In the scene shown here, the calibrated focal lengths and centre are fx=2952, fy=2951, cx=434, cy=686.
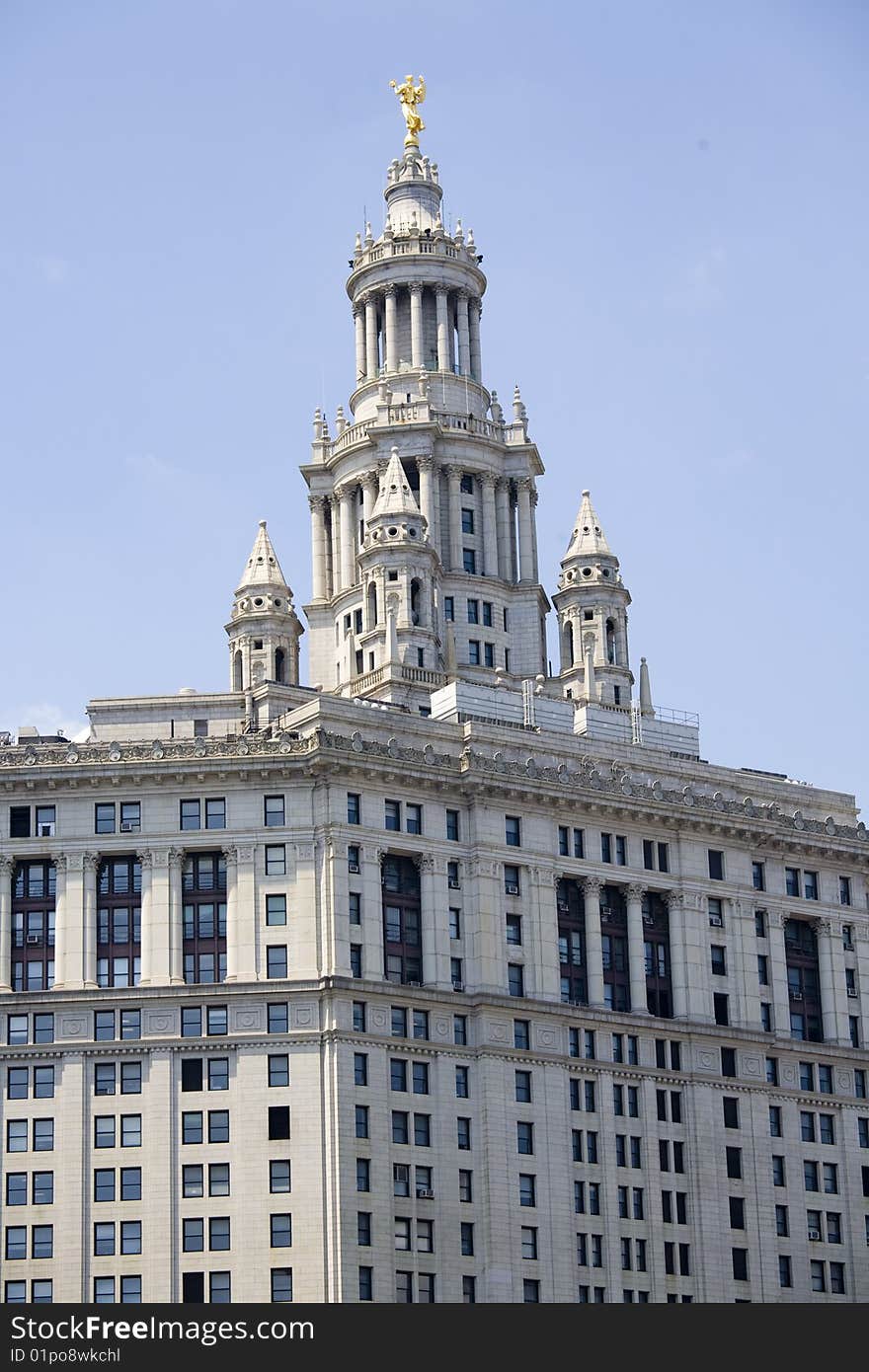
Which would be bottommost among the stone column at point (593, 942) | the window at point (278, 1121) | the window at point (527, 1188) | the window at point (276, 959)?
the window at point (527, 1188)

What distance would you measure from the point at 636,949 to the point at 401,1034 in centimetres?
1926

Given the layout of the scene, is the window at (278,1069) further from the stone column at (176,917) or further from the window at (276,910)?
the window at (276,910)

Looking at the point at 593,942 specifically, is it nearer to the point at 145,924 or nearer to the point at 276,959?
the point at 276,959

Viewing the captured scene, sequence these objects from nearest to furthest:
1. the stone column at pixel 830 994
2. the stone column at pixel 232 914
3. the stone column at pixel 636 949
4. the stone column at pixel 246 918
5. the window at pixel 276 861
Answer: the stone column at pixel 246 918, the stone column at pixel 232 914, the window at pixel 276 861, the stone column at pixel 636 949, the stone column at pixel 830 994

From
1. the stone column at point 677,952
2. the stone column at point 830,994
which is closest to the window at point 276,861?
the stone column at point 677,952

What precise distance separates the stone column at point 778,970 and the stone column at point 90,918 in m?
46.3

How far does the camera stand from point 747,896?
19662 cm

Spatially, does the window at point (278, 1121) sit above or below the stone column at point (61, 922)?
below

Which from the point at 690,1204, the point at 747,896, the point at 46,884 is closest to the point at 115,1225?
the point at 46,884

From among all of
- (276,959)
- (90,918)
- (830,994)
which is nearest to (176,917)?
(90,918)

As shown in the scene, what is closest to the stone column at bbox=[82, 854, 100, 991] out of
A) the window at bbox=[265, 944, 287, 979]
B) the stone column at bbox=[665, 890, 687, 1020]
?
the window at bbox=[265, 944, 287, 979]

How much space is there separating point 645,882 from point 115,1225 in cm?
4232

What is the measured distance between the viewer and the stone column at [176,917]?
588 ft

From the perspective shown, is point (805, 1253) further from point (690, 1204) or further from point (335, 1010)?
point (335, 1010)
